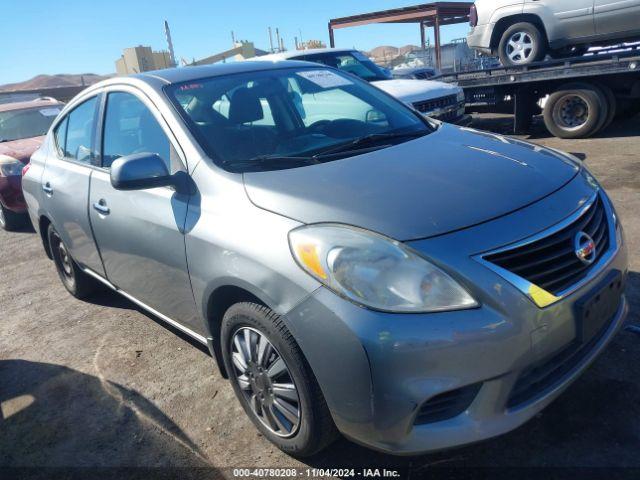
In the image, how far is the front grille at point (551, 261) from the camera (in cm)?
188

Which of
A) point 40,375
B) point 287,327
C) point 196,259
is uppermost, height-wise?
point 196,259

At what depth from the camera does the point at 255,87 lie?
10.5ft

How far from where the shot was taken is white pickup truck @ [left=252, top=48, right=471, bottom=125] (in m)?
7.26

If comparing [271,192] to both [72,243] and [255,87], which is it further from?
[72,243]

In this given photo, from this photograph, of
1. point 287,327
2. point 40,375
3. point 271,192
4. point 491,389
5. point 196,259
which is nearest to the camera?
point 491,389

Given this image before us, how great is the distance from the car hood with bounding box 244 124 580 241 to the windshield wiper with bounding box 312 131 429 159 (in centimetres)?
16

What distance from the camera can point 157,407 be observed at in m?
2.96

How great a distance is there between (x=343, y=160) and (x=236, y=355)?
1.05 metres

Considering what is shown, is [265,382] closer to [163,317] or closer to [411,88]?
[163,317]

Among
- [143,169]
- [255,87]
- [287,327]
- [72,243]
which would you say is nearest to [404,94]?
[255,87]

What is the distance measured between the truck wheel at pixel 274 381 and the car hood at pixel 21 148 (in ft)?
19.2

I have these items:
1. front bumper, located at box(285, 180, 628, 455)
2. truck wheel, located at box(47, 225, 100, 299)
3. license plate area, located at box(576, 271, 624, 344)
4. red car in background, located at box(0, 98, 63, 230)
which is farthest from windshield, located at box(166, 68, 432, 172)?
red car in background, located at box(0, 98, 63, 230)

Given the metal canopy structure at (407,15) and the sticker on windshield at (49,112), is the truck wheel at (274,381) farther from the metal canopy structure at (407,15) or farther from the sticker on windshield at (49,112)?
the metal canopy structure at (407,15)

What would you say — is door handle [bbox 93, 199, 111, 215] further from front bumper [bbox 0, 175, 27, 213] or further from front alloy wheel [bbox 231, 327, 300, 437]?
front bumper [bbox 0, 175, 27, 213]
